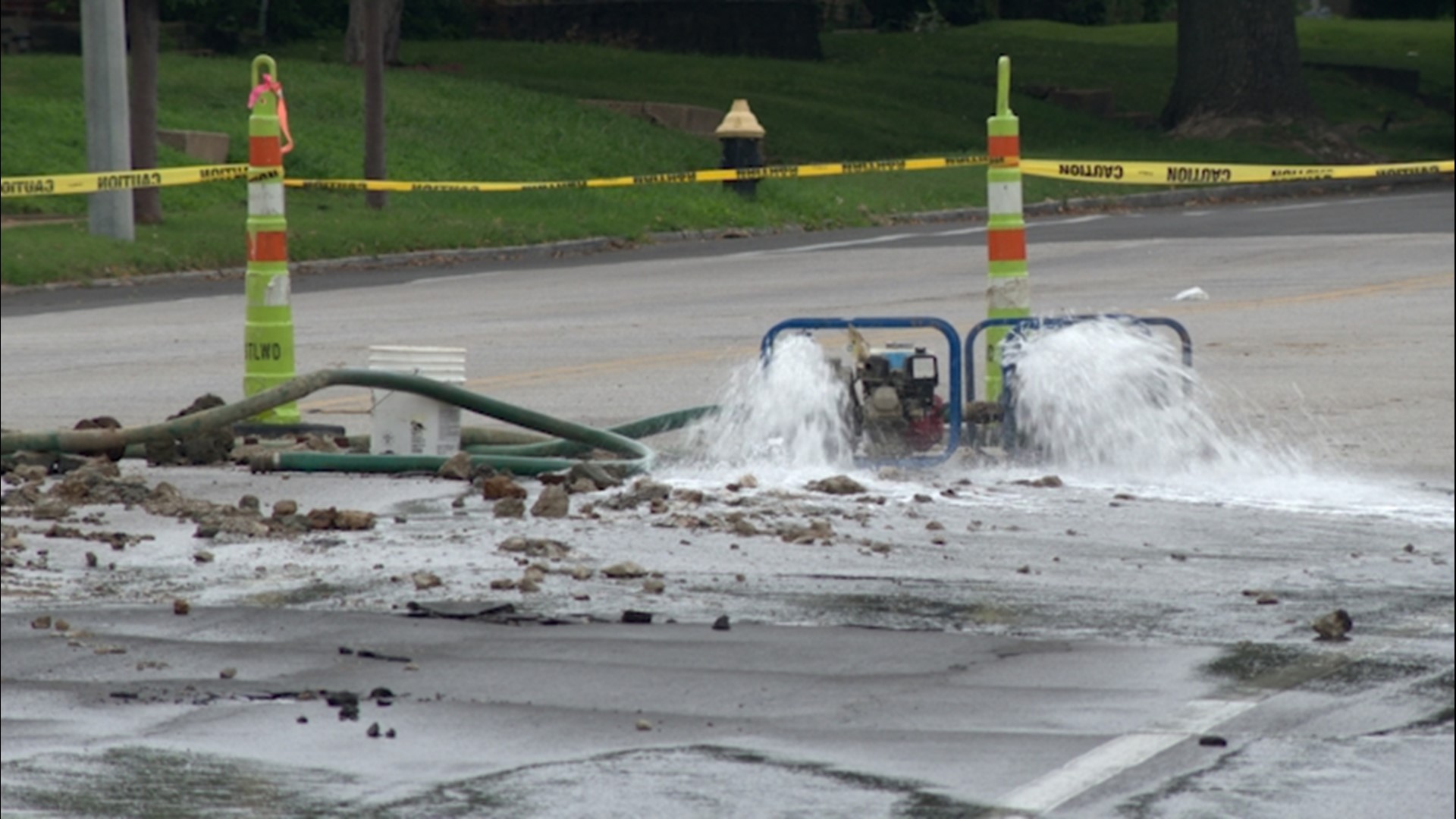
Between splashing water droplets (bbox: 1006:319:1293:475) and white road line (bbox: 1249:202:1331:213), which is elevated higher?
white road line (bbox: 1249:202:1331:213)

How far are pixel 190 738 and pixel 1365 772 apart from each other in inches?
104

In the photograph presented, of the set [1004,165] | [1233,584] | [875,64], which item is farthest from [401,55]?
[1233,584]

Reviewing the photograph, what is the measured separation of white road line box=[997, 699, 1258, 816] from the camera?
5.19 meters

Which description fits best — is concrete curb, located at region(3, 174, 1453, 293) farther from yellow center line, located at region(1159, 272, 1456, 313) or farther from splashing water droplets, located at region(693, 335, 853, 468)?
splashing water droplets, located at region(693, 335, 853, 468)

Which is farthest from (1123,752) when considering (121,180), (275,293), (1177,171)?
(121,180)

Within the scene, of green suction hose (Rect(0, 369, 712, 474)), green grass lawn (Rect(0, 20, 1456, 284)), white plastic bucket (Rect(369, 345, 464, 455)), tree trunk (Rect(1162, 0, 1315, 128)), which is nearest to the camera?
green suction hose (Rect(0, 369, 712, 474))

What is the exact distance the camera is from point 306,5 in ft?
105

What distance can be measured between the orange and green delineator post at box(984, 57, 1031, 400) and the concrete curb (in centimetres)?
1297

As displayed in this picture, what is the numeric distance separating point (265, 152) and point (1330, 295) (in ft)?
→ 29.7

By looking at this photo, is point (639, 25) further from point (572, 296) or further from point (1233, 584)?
point (1233, 584)

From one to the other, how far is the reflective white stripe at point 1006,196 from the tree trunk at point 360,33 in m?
21.5

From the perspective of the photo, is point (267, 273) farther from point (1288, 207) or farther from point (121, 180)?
point (1288, 207)

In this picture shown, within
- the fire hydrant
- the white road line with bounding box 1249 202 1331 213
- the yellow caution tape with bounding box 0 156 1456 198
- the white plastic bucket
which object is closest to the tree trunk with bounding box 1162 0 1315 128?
the white road line with bounding box 1249 202 1331 213

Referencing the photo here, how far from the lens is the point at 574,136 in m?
29.5
